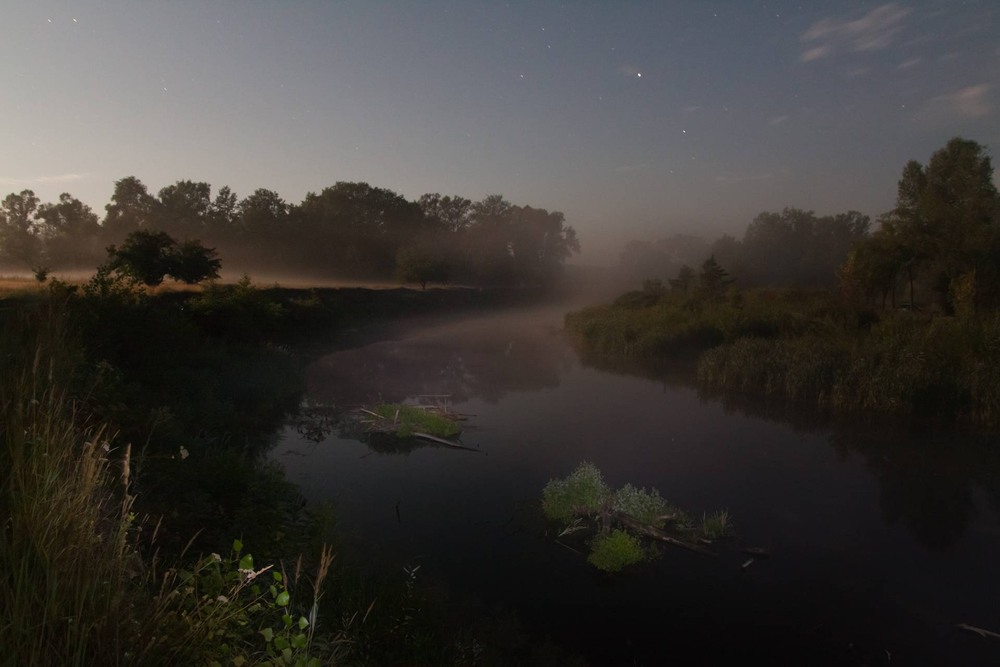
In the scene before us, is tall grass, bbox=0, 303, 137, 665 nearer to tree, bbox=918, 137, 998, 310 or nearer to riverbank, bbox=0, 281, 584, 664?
riverbank, bbox=0, 281, 584, 664

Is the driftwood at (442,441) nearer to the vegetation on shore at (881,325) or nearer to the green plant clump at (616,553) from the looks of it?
the green plant clump at (616,553)

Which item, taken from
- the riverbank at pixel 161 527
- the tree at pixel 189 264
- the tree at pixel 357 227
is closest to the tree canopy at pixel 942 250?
the riverbank at pixel 161 527

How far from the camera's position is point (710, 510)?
442 inches

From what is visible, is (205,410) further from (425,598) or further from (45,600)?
(45,600)

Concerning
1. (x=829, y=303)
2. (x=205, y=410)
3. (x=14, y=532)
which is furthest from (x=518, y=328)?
(x=14, y=532)

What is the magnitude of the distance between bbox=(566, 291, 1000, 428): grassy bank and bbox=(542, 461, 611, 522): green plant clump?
11.5 m

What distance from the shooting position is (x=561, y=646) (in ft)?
23.8

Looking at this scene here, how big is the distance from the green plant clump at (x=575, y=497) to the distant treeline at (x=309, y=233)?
2013 inches

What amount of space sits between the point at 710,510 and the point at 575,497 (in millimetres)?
2898

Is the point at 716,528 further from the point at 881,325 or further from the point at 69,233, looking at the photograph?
the point at 69,233

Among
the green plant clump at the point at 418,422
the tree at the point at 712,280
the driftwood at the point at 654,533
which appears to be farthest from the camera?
the tree at the point at 712,280

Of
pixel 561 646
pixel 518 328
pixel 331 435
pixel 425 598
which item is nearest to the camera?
pixel 425 598

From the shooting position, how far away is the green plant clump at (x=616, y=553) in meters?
8.91

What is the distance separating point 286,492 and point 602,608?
5.03m
